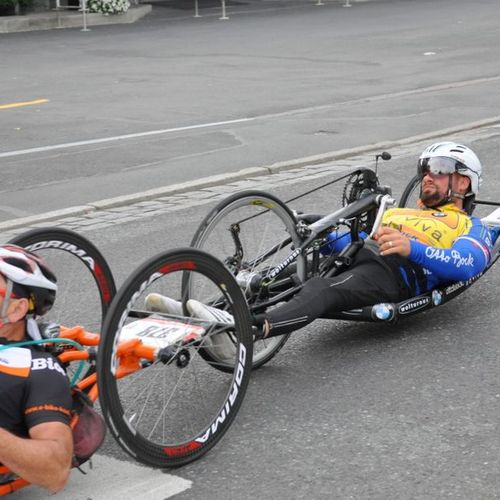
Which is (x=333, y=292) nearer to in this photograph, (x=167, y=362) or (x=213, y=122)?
(x=167, y=362)

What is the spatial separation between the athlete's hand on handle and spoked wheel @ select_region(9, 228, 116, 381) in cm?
136

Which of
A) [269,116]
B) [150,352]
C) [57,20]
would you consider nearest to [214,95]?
[269,116]

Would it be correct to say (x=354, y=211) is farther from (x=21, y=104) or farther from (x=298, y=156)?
(x=21, y=104)

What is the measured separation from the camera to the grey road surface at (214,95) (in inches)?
430

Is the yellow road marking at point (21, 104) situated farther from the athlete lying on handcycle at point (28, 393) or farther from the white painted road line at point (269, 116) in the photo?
the athlete lying on handcycle at point (28, 393)

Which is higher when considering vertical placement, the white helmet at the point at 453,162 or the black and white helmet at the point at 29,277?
the black and white helmet at the point at 29,277

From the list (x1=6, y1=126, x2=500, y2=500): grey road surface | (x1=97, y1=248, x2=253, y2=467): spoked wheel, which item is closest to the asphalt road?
(x1=6, y1=126, x2=500, y2=500): grey road surface

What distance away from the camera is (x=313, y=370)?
5320mm

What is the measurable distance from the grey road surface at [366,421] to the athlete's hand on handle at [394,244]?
48cm

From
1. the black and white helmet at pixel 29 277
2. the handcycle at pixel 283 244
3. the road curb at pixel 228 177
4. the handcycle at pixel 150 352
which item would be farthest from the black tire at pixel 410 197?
the black and white helmet at pixel 29 277

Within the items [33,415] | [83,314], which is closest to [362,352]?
[83,314]

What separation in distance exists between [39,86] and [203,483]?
13.7 m

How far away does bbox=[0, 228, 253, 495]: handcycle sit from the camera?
3.97m

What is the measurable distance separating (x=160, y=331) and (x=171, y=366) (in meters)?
0.34
